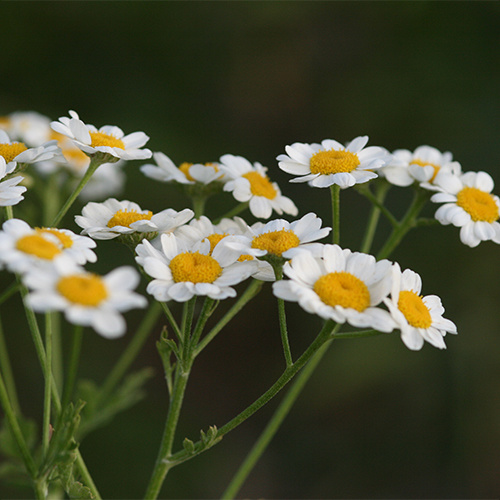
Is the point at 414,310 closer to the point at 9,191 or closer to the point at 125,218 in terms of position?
the point at 125,218

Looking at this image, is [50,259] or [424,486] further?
[424,486]

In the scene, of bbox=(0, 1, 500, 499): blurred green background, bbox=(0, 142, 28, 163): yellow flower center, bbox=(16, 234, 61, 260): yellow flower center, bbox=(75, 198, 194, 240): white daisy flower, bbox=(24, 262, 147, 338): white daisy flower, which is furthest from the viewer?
bbox=(0, 1, 500, 499): blurred green background

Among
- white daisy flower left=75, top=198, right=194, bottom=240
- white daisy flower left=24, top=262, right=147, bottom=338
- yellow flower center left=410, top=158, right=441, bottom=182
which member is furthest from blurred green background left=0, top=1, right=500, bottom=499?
white daisy flower left=24, top=262, right=147, bottom=338

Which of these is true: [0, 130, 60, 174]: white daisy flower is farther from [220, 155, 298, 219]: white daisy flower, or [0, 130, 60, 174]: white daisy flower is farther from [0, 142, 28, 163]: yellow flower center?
[220, 155, 298, 219]: white daisy flower

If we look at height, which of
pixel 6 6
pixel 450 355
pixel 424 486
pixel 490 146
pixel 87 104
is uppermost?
pixel 6 6

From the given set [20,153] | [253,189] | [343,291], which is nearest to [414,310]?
[343,291]

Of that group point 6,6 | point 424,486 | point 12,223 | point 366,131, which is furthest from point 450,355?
point 6,6

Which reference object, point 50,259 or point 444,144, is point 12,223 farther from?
point 444,144
